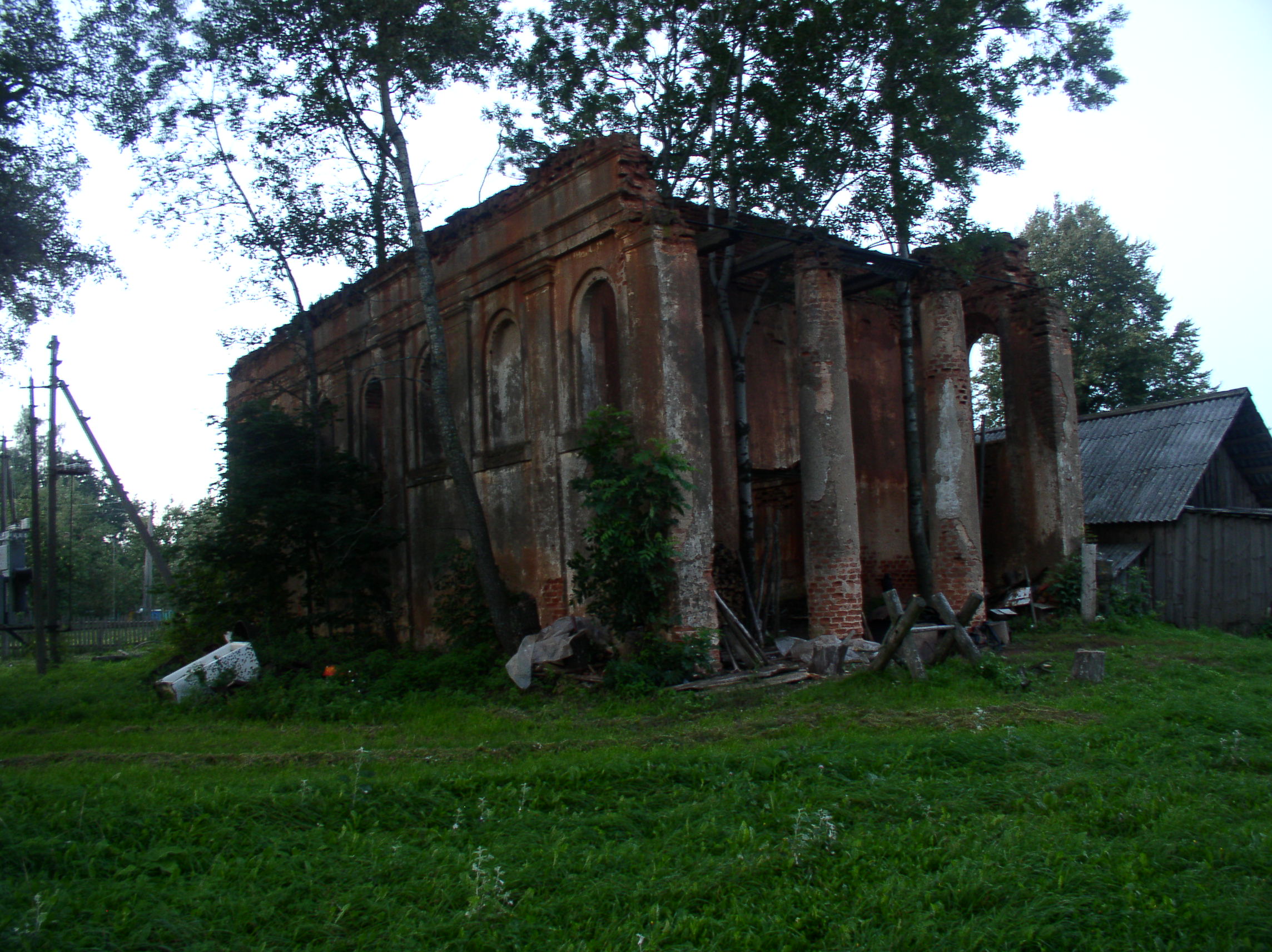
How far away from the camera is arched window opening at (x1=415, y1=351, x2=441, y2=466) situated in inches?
650

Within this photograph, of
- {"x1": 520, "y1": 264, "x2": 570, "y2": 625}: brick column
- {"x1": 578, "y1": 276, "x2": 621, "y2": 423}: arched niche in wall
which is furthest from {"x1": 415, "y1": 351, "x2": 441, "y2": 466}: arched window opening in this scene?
{"x1": 578, "y1": 276, "x2": 621, "y2": 423}: arched niche in wall

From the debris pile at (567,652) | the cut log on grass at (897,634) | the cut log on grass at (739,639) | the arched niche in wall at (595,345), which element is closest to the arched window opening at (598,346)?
the arched niche in wall at (595,345)

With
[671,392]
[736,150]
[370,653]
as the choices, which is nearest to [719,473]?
[671,392]

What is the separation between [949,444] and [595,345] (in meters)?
6.33

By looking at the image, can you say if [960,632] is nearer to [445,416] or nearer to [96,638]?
[445,416]

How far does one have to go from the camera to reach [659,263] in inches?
466

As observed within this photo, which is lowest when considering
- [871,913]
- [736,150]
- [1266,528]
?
[871,913]

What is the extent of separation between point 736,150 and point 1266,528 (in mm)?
12118

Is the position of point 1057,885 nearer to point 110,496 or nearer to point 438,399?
point 438,399

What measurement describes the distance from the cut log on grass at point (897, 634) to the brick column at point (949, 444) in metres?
5.48

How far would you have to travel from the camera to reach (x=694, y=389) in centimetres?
A: 1187

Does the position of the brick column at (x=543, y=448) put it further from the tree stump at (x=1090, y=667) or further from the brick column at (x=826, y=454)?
the tree stump at (x=1090, y=667)

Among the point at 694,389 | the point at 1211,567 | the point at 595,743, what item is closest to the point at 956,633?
the point at 694,389

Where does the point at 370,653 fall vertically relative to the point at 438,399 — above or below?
below
